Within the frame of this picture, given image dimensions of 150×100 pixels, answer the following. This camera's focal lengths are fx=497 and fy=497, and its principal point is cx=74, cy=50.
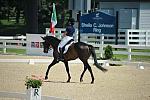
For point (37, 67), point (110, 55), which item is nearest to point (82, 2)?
point (110, 55)

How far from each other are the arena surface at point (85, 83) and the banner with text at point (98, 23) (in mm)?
4538

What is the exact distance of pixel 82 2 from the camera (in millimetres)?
35094

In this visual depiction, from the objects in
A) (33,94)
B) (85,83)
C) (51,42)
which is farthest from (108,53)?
(33,94)

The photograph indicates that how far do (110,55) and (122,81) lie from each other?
279 inches

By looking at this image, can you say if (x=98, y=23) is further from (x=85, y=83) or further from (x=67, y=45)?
(x=85, y=83)

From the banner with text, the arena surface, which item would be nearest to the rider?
the arena surface

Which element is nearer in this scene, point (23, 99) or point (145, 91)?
point (23, 99)

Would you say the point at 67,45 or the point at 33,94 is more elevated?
the point at 67,45

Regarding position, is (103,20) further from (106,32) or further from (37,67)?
(37,67)

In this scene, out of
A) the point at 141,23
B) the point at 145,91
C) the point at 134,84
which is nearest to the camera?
the point at 145,91

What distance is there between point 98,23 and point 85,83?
1158 cm

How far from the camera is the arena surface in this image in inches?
575

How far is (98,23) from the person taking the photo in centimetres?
2895

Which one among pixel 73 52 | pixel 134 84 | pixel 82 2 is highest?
pixel 82 2
